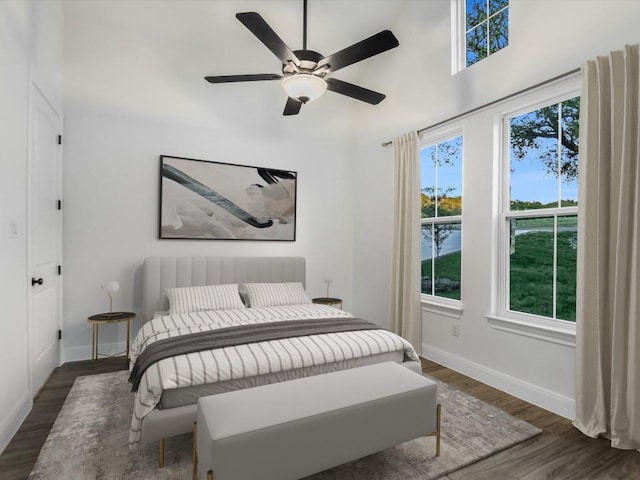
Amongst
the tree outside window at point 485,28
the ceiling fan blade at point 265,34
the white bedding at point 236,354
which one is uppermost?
the tree outside window at point 485,28

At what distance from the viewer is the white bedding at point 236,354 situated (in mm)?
1937

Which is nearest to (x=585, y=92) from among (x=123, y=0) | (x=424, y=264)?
(x=424, y=264)

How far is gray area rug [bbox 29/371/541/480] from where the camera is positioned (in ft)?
6.17

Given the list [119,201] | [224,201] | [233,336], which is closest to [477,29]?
Result: [224,201]

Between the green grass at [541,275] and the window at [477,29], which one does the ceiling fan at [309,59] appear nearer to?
the window at [477,29]

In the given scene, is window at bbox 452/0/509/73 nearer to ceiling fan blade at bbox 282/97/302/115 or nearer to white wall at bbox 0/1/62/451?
ceiling fan blade at bbox 282/97/302/115

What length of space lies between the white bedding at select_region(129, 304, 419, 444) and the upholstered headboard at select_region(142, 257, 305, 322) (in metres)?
0.76

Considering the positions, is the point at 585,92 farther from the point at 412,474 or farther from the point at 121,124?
the point at 121,124

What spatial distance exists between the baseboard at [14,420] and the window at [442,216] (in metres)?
3.64

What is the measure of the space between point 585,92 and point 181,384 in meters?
3.11

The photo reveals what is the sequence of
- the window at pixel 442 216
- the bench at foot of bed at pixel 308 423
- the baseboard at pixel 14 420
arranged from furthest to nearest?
the window at pixel 442 216 < the baseboard at pixel 14 420 < the bench at foot of bed at pixel 308 423

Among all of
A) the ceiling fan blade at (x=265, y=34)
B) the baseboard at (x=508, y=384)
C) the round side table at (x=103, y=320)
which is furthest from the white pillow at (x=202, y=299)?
the ceiling fan blade at (x=265, y=34)

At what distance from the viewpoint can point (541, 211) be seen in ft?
9.32

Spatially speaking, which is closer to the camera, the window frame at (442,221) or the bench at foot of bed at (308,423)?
the bench at foot of bed at (308,423)
